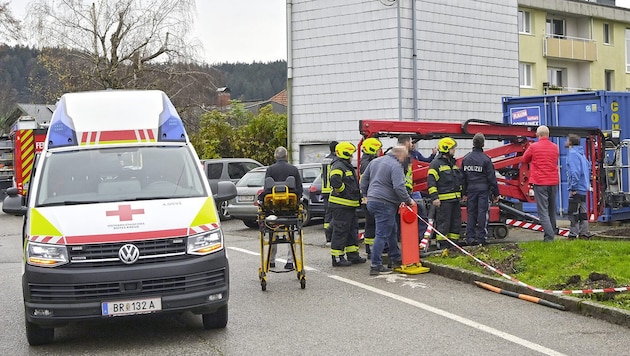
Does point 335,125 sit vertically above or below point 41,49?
below

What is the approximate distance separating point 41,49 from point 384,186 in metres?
27.7

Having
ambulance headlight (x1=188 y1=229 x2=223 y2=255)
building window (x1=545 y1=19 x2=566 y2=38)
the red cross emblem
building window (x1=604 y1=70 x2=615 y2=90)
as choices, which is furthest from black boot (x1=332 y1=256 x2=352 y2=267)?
building window (x1=604 y1=70 x2=615 y2=90)

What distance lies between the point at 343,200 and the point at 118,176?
459 centimetres

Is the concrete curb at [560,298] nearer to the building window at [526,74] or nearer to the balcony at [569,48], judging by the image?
the building window at [526,74]

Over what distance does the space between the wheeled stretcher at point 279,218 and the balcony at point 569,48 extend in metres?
35.2

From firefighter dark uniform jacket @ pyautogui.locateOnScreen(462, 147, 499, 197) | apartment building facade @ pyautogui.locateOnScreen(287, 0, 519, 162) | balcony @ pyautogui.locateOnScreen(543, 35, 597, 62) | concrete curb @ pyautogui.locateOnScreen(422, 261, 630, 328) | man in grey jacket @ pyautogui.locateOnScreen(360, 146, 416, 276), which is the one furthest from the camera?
balcony @ pyautogui.locateOnScreen(543, 35, 597, 62)

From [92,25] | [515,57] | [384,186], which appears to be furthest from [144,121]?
[92,25]

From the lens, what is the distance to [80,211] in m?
7.57

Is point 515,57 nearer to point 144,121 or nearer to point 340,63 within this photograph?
point 340,63

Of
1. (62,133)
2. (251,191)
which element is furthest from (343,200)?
(251,191)

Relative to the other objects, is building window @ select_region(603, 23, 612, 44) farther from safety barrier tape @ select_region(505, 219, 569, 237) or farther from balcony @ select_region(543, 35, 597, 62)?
safety barrier tape @ select_region(505, 219, 569, 237)

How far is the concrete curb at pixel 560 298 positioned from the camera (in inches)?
321

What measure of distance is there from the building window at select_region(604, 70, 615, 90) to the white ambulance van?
42.6m

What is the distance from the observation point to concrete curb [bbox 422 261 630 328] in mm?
8156
